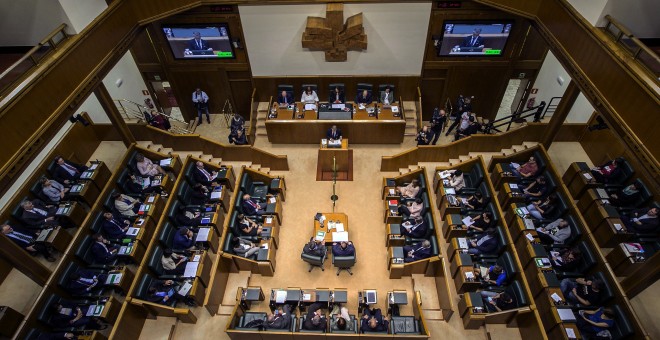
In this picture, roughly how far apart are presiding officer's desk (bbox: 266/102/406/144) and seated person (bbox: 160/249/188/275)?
13.6ft

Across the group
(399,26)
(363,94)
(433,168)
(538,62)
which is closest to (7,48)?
(363,94)

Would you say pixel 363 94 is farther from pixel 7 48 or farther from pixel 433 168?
pixel 7 48

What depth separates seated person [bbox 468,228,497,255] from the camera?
8102 mm

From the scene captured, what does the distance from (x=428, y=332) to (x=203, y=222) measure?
520cm

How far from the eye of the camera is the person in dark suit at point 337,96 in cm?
1109

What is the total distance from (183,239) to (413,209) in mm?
5241

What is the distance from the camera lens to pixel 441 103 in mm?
11750

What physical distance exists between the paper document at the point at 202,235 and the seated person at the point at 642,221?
8.82 metres

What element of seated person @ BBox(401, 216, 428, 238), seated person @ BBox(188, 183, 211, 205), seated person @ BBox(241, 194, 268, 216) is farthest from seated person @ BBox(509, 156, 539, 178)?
seated person @ BBox(188, 183, 211, 205)

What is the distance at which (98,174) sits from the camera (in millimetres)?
9430

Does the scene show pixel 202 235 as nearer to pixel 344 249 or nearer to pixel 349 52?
pixel 344 249

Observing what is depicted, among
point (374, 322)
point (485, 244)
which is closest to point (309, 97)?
point (485, 244)

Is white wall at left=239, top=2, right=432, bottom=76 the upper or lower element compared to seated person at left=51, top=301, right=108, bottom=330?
upper

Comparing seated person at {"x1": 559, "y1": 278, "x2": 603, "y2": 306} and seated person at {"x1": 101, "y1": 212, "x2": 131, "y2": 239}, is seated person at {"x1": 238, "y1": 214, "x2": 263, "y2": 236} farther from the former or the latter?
seated person at {"x1": 559, "y1": 278, "x2": 603, "y2": 306}
